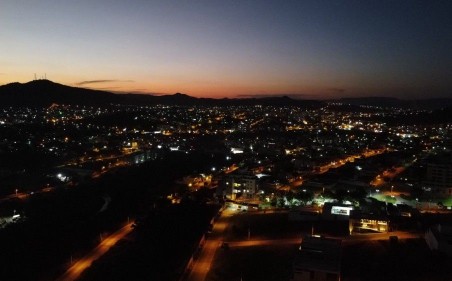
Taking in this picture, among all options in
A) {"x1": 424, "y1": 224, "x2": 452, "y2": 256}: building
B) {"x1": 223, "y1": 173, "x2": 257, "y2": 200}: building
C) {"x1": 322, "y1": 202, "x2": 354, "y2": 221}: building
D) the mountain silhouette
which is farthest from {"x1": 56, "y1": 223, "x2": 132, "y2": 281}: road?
the mountain silhouette

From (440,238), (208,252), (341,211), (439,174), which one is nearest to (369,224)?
(341,211)

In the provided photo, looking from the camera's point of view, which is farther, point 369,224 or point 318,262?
point 369,224

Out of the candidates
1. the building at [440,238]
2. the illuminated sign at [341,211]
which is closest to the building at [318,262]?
the building at [440,238]

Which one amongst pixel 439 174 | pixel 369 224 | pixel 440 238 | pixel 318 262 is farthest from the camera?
Result: pixel 439 174

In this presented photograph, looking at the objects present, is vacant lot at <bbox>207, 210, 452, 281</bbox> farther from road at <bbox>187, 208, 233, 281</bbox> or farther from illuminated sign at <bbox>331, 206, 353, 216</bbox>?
illuminated sign at <bbox>331, 206, 353, 216</bbox>

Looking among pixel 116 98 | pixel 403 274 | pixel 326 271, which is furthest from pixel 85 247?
pixel 116 98

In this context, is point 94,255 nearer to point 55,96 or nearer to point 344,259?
point 344,259
